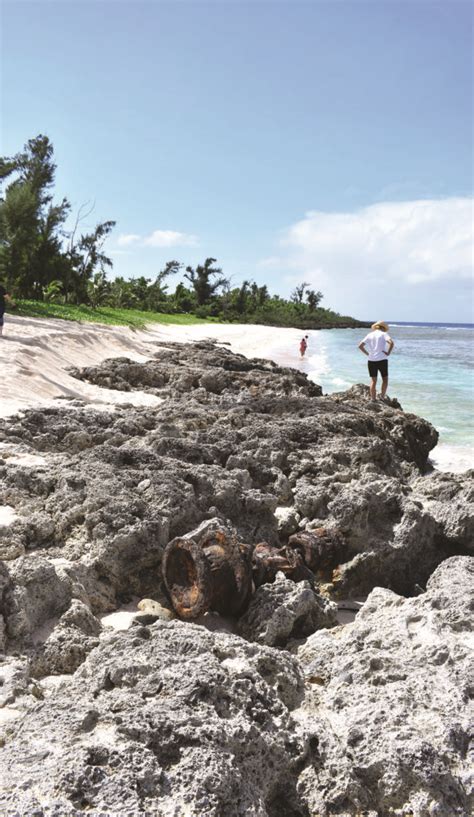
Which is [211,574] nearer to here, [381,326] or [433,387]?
[381,326]

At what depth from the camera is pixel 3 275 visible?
90.8 feet

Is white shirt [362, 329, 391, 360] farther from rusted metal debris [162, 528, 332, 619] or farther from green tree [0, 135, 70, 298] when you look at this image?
green tree [0, 135, 70, 298]

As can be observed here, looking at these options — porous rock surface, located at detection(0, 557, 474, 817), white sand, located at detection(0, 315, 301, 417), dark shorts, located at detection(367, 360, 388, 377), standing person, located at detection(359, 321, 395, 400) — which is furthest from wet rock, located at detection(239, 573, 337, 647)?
dark shorts, located at detection(367, 360, 388, 377)

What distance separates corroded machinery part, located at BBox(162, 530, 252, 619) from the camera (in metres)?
3.85

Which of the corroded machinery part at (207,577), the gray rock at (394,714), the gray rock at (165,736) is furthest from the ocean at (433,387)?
the gray rock at (165,736)

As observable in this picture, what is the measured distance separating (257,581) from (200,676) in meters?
1.75

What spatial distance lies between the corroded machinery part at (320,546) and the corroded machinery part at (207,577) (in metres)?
0.92

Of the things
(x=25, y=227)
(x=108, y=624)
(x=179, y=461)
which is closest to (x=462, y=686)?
(x=108, y=624)

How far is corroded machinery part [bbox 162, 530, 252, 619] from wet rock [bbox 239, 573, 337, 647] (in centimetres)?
14

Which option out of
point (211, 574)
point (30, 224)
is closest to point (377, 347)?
point (211, 574)

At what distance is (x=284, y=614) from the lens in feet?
12.2

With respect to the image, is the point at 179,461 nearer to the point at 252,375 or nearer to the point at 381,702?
the point at 381,702

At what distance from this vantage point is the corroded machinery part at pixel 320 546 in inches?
192

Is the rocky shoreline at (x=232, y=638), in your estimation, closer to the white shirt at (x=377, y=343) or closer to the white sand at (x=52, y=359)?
the white sand at (x=52, y=359)
